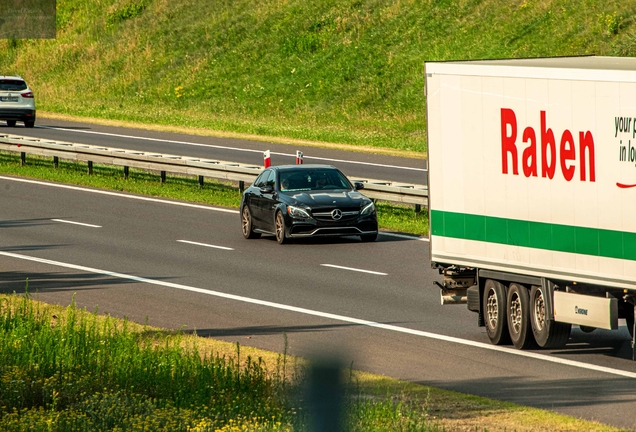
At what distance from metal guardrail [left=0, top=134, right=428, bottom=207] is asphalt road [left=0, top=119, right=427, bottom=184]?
4.63m

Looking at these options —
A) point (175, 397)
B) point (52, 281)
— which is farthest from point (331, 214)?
point (175, 397)

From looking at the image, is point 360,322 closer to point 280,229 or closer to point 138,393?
point 138,393

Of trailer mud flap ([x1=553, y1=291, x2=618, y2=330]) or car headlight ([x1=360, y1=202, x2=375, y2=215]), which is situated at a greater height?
car headlight ([x1=360, y1=202, x2=375, y2=215])

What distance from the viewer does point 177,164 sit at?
109ft

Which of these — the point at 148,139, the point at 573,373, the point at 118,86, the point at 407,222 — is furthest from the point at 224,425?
the point at 118,86

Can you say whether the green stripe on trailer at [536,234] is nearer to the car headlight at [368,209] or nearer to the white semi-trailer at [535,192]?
the white semi-trailer at [535,192]

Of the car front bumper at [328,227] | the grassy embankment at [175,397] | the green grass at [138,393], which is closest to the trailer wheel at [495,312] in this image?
the grassy embankment at [175,397]

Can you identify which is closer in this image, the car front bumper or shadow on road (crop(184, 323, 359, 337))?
shadow on road (crop(184, 323, 359, 337))

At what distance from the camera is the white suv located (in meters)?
48.9

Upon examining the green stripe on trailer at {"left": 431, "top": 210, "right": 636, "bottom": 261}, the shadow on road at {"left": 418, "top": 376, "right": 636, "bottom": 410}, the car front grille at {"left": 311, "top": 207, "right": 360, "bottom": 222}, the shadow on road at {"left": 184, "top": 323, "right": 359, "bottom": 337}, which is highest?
the green stripe on trailer at {"left": 431, "top": 210, "right": 636, "bottom": 261}

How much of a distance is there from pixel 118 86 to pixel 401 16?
16.6 m

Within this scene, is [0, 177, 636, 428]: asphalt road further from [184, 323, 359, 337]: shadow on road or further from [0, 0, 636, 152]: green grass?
[0, 0, 636, 152]: green grass

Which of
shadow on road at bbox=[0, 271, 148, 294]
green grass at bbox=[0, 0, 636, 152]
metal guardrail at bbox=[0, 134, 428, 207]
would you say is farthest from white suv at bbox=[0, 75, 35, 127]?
shadow on road at bbox=[0, 271, 148, 294]

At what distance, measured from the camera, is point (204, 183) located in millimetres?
35031
